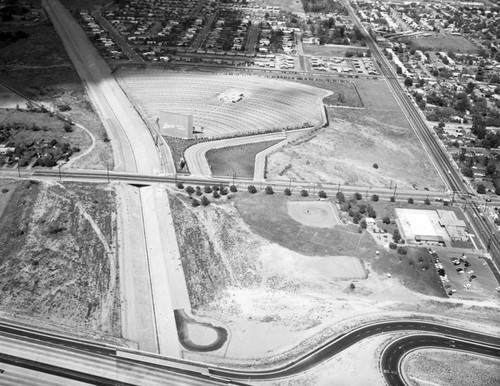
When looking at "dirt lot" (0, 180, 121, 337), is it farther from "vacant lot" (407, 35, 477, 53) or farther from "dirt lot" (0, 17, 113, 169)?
"vacant lot" (407, 35, 477, 53)

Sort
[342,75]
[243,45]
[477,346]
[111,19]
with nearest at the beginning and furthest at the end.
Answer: [477,346] < [342,75] < [243,45] < [111,19]

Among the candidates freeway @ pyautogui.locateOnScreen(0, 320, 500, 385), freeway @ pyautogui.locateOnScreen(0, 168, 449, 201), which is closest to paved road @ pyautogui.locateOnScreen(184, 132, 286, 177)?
freeway @ pyautogui.locateOnScreen(0, 168, 449, 201)

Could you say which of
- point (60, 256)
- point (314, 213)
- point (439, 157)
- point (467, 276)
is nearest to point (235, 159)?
point (314, 213)

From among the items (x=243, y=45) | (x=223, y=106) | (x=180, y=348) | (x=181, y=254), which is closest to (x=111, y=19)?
(x=243, y=45)

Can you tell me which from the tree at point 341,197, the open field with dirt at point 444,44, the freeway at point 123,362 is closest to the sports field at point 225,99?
the tree at point 341,197

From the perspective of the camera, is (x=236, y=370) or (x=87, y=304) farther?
(x=87, y=304)

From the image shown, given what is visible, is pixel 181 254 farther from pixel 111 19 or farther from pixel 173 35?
pixel 111 19
